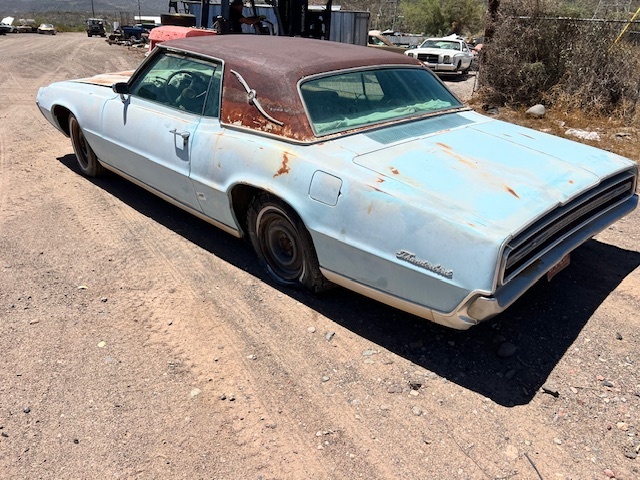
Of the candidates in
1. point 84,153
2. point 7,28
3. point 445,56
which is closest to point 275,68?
point 84,153

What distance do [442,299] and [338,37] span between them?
21.6 metres

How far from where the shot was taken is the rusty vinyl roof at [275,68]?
343 cm

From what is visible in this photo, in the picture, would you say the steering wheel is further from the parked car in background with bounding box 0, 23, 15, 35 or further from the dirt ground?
the parked car in background with bounding box 0, 23, 15, 35

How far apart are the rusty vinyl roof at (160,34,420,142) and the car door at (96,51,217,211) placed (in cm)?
22

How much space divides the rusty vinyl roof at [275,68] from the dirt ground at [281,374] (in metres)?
1.10

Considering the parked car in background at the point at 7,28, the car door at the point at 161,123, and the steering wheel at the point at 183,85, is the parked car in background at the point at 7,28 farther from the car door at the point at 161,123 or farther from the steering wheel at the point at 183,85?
the steering wheel at the point at 183,85

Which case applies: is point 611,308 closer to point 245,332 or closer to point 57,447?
point 245,332

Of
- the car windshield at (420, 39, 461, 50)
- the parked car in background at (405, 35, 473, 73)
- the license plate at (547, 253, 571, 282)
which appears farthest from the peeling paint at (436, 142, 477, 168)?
the car windshield at (420, 39, 461, 50)

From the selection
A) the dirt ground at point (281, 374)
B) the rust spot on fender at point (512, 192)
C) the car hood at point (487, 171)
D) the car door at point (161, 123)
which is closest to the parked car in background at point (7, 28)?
the car door at point (161, 123)

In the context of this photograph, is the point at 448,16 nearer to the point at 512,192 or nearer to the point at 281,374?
the point at 512,192

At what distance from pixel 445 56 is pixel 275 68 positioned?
49.9 feet

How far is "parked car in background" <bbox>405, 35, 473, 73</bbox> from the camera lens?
57.0ft

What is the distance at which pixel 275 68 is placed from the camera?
3.60m

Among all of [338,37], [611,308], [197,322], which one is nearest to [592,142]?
[611,308]
